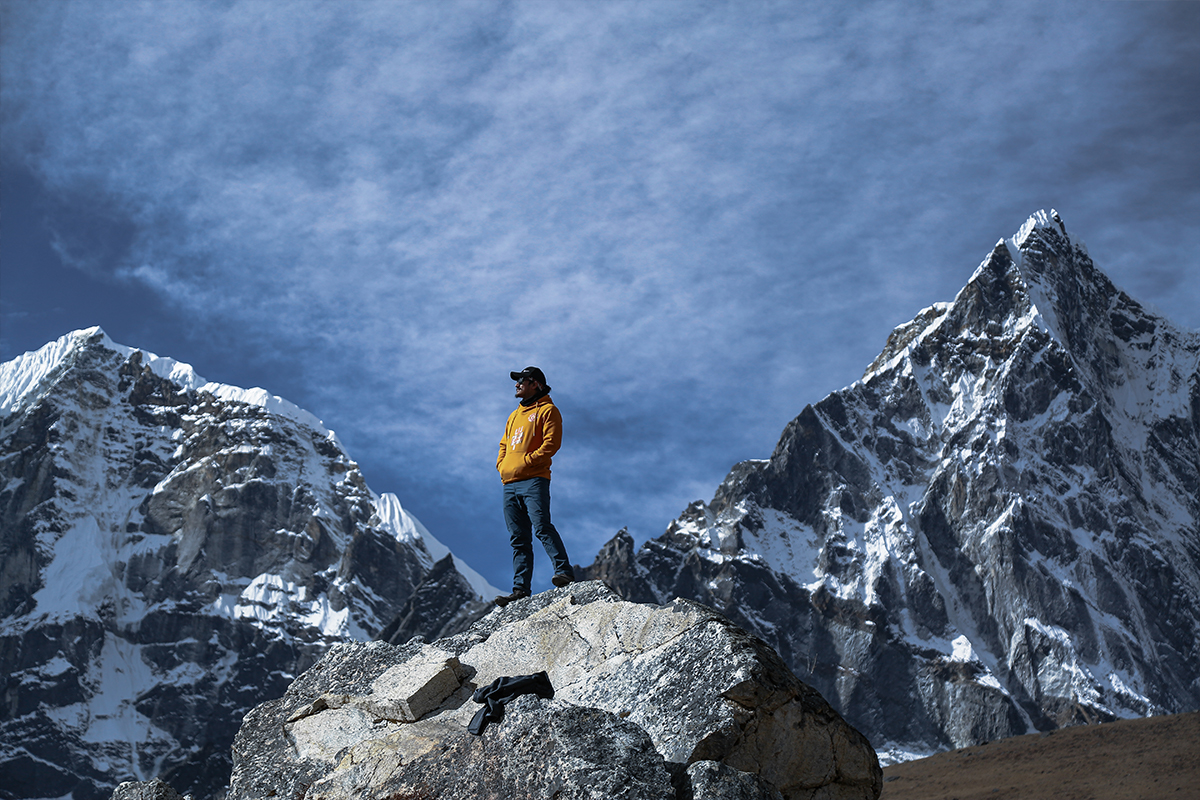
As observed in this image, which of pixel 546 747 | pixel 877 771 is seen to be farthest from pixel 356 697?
pixel 877 771

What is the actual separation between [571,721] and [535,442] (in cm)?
523

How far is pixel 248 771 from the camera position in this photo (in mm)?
11695

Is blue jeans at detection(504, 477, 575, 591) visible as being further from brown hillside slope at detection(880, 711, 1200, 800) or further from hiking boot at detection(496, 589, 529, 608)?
brown hillside slope at detection(880, 711, 1200, 800)

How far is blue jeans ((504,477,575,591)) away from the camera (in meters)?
13.8

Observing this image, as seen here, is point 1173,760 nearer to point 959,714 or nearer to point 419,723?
point 419,723

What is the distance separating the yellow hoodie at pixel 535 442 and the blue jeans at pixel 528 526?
0.14m

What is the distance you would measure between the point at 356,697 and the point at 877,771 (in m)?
5.46

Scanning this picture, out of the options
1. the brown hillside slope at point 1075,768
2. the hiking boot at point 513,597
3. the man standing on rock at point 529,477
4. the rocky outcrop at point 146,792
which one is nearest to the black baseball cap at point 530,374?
the man standing on rock at point 529,477

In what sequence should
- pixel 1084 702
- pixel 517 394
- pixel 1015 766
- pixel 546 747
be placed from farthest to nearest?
1. pixel 1084 702
2. pixel 1015 766
3. pixel 517 394
4. pixel 546 747

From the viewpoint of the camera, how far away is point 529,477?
45.8 ft

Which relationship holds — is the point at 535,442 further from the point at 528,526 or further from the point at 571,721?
the point at 571,721

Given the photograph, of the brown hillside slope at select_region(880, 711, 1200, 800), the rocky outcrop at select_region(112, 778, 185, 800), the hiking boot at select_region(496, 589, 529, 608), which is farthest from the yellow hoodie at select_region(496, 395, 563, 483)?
the brown hillside slope at select_region(880, 711, 1200, 800)

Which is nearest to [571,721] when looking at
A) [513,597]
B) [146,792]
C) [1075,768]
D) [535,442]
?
[513,597]

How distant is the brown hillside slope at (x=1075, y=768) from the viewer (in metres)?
39.4
